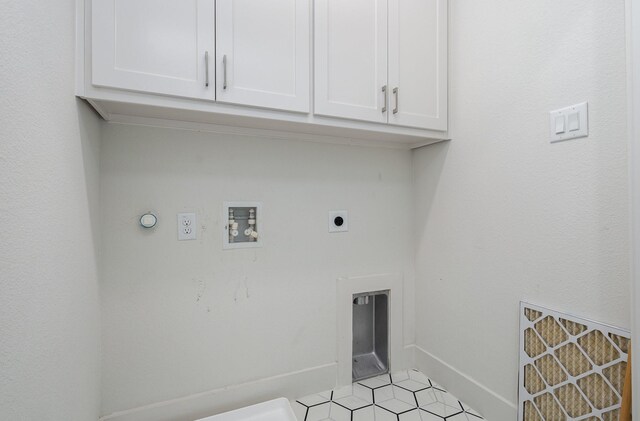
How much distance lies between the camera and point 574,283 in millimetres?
985

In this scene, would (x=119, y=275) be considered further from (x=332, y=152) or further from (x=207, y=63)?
(x=332, y=152)

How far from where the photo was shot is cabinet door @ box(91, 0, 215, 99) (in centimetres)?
89

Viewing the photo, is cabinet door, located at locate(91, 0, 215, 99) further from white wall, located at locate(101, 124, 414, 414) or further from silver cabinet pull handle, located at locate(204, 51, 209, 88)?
white wall, located at locate(101, 124, 414, 414)

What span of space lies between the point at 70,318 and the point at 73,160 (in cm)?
44

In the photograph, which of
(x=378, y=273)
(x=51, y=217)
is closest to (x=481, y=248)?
(x=378, y=273)

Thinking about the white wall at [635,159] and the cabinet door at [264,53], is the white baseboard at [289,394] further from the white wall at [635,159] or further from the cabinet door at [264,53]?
the cabinet door at [264,53]

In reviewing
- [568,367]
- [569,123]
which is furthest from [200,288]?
[569,123]

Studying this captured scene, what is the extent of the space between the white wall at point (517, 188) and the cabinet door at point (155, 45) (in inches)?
43.3

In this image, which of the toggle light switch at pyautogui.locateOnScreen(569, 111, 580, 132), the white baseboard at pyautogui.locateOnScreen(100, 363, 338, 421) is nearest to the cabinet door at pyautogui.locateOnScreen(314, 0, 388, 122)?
the toggle light switch at pyautogui.locateOnScreen(569, 111, 580, 132)

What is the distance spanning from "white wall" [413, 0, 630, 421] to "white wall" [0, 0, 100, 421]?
1448 mm

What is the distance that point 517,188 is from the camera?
44.9 inches

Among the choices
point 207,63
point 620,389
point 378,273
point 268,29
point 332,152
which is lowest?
point 620,389

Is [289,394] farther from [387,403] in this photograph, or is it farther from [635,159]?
[635,159]

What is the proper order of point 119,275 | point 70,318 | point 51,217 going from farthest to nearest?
1. point 119,275
2. point 70,318
3. point 51,217
